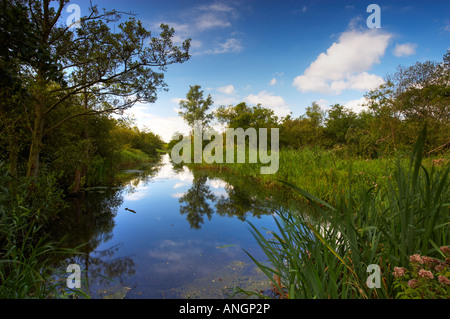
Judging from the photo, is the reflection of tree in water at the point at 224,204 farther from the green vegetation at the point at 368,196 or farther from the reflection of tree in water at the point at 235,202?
the green vegetation at the point at 368,196

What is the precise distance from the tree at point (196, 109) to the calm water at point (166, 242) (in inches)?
1067

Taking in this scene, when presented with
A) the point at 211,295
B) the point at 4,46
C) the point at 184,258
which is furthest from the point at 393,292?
the point at 4,46

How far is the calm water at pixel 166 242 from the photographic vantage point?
2.82 meters

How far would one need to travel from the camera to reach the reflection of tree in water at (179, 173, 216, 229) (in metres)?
5.75

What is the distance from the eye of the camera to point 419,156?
93cm

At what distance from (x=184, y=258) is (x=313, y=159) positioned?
20.7ft

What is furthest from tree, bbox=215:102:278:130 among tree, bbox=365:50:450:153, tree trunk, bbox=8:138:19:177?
tree trunk, bbox=8:138:19:177

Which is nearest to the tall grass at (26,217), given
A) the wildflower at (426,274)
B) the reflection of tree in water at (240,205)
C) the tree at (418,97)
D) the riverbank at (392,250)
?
the riverbank at (392,250)

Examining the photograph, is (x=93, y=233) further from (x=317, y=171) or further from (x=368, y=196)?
(x=317, y=171)

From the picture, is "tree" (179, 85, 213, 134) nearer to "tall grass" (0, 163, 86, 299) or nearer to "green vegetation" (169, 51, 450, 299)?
"green vegetation" (169, 51, 450, 299)

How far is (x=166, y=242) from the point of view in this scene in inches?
169

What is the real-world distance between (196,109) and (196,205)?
28.7 meters

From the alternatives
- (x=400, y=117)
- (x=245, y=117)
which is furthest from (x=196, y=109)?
(x=400, y=117)

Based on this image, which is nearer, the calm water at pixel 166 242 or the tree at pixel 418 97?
the calm water at pixel 166 242
